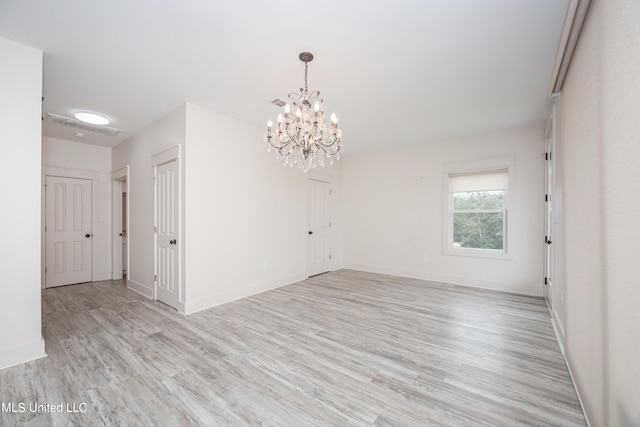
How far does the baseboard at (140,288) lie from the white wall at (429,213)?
401 cm

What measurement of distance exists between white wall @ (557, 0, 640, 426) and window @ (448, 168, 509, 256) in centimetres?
276

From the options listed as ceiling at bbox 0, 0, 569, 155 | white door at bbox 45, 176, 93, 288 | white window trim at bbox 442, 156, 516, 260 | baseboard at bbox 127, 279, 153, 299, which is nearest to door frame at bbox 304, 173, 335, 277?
ceiling at bbox 0, 0, 569, 155

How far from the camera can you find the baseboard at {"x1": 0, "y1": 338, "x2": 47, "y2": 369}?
7.01 ft

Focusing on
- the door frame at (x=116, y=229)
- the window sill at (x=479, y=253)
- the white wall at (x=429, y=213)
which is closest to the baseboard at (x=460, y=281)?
the white wall at (x=429, y=213)

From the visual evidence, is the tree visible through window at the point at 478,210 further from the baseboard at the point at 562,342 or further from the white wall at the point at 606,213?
the white wall at the point at 606,213

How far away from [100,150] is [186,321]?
428 cm

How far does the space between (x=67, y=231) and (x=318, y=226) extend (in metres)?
4.74

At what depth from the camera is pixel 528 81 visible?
2852 mm

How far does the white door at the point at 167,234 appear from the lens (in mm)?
3535

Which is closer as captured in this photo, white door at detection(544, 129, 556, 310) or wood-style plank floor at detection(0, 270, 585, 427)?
wood-style plank floor at detection(0, 270, 585, 427)

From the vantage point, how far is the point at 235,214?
4016 mm

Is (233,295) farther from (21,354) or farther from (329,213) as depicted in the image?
(329,213)

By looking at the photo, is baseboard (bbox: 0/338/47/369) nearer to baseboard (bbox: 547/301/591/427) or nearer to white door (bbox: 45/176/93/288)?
white door (bbox: 45/176/93/288)

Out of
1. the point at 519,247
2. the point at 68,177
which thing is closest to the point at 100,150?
the point at 68,177
